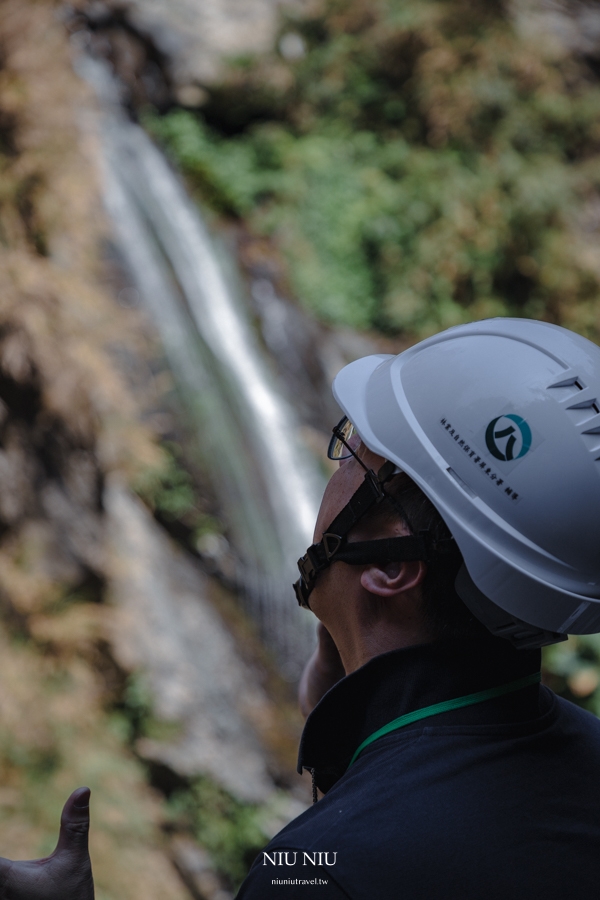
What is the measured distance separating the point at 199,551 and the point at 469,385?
13.0 ft

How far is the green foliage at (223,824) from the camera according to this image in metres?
4.20

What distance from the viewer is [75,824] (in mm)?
1149

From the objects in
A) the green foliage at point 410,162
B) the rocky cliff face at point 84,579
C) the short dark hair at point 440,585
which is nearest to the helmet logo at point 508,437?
the short dark hair at point 440,585

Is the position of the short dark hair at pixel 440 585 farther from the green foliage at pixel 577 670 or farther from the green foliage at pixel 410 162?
the green foliage at pixel 410 162

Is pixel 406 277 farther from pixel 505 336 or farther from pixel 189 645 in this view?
pixel 505 336

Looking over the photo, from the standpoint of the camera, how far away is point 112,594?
4805mm

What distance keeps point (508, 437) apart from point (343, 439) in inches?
16.1

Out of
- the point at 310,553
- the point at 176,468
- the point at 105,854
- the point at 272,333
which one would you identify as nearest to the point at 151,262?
the point at 272,333

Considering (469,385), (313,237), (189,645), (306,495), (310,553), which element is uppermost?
(469,385)

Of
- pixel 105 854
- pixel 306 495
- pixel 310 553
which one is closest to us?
pixel 310 553

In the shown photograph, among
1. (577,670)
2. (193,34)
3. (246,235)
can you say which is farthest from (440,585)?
(193,34)

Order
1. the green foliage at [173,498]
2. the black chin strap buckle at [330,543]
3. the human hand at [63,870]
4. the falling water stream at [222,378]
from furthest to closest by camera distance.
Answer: the green foliage at [173,498] < the falling water stream at [222,378] < the black chin strap buckle at [330,543] < the human hand at [63,870]

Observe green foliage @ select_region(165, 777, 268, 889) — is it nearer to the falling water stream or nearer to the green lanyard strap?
the falling water stream

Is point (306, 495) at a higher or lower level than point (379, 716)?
lower
